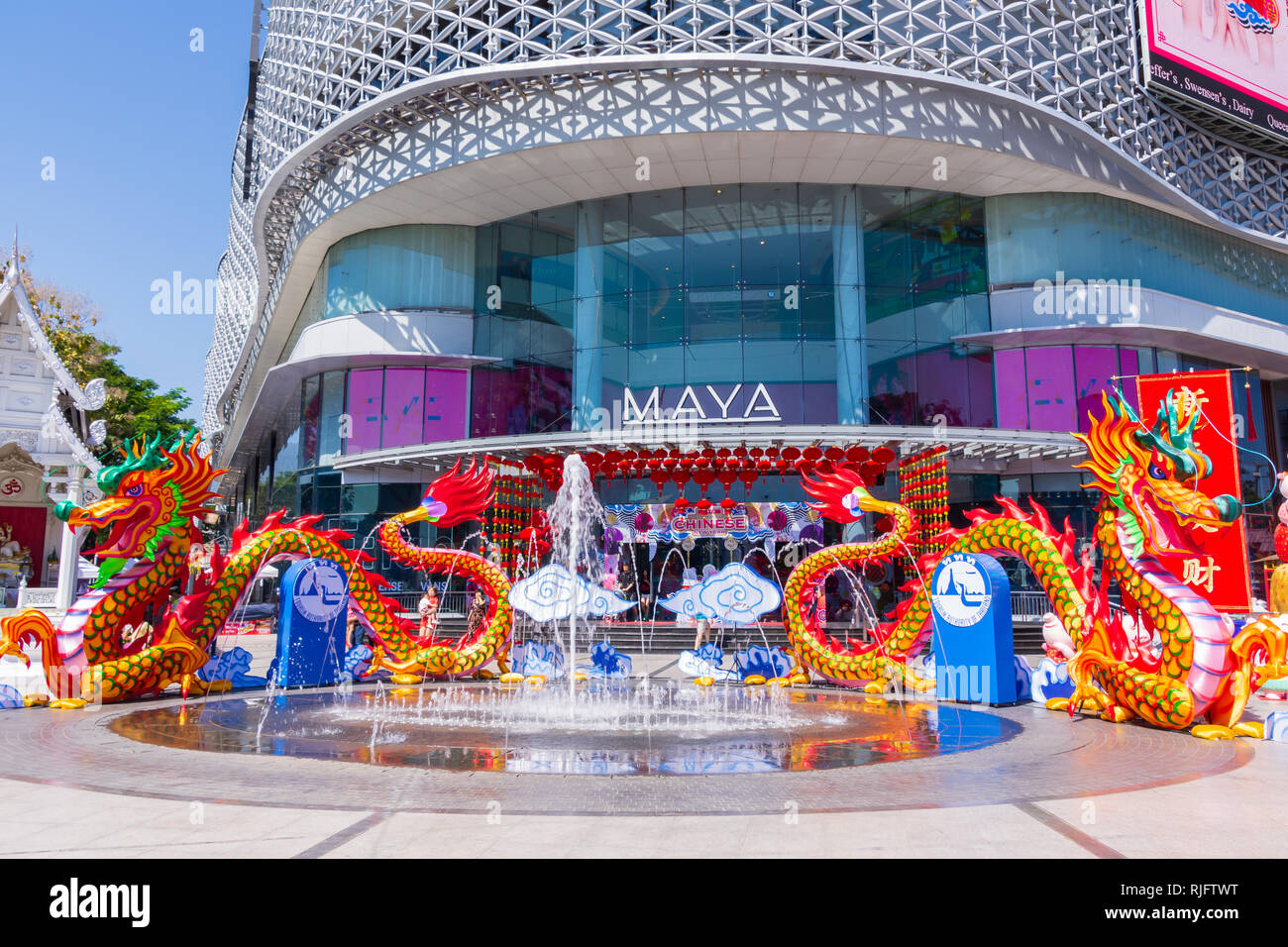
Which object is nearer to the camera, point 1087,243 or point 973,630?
point 973,630

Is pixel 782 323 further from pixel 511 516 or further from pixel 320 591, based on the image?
pixel 320 591

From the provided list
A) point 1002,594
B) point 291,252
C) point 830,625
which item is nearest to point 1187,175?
point 830,625

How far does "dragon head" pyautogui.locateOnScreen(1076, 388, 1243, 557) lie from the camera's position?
10.3 m

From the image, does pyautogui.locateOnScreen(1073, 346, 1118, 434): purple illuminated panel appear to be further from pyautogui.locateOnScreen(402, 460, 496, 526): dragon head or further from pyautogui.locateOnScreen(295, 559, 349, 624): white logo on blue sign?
pyautogui.locateOnScreen(295, 559, 349, 624): white logo on blue sign

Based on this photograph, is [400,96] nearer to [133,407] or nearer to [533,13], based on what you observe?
[533,13]

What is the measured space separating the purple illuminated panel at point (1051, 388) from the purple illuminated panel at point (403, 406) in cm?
1872

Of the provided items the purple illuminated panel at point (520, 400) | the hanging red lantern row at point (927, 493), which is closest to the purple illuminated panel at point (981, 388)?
the hanging red lantern row at point (927, 493)

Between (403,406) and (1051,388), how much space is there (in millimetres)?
19864

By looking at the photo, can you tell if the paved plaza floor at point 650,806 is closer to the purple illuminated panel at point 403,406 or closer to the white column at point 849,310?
the white column at point 849,310

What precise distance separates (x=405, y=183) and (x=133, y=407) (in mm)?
23411

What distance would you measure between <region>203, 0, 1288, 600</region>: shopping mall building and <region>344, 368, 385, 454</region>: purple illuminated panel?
4.0 inches

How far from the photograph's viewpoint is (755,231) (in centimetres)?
2803

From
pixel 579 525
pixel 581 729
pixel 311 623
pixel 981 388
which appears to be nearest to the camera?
pixel 581 729

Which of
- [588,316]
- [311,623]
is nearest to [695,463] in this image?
[588,316]
